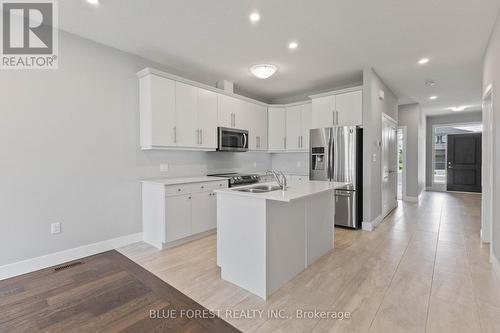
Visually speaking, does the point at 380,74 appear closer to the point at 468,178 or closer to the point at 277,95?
the point at 277,95

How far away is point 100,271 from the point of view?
2.68 metres

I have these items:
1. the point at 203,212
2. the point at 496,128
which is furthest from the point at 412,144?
the point at 203,212

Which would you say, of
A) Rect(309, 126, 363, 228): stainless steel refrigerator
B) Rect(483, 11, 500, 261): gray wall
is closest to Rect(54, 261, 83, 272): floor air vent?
Rect(309, 126, 363, 228): stainless steel refrigerator

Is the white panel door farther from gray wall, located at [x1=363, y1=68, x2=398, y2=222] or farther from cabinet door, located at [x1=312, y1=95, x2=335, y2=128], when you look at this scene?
gray wall, located at [x1=363, y1=68, x2=398, y2=222]

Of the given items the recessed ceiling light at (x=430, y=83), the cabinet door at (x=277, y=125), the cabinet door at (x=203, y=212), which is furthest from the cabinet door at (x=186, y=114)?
the recessed ceiling light at (x=430, y=83)

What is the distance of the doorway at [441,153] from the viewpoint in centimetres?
846

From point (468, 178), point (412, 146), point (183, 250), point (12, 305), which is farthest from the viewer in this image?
point (468, 178)

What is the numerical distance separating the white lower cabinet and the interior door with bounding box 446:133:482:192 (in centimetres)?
870

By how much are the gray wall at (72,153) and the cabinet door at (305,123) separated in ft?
9.53

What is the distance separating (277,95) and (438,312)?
4916 mm

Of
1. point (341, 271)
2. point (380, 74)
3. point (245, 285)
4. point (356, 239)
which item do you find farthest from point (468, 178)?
point (245, 285)

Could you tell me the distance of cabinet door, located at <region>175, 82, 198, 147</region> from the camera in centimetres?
368

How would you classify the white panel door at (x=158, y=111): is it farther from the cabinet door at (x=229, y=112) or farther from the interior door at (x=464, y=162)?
the interior door at (x=464, y=162)

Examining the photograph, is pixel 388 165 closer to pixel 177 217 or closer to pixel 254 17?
pixel 254 17
